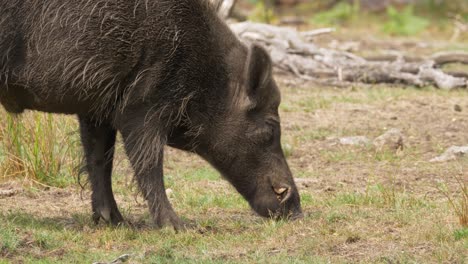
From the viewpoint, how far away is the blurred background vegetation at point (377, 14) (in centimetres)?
2067

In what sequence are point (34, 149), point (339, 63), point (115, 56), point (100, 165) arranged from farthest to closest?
1. point (339, 63)
2. point (34, 149)
3. point (100, 165)
4. point (115, 56)

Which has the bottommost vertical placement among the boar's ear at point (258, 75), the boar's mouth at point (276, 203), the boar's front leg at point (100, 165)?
the boar's mouth at point (276, 203)

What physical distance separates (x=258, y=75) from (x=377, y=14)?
1615 cm

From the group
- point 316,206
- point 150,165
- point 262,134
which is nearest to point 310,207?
point 316,206

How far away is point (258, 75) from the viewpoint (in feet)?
24.4

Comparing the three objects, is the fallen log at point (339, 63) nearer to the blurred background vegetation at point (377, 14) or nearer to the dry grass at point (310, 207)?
the dry grass at point (310, 207)

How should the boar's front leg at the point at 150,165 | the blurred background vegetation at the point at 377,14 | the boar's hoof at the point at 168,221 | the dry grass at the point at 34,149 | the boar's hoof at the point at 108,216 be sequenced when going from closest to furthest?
the boar's front leg at the point at 150,165 < the boar's hoof at the point at 168,221 < the boar's hoof at the point at 108,216 < the dry grass at the point at 34,149 < the blurred background vegetation at the point at 377,14

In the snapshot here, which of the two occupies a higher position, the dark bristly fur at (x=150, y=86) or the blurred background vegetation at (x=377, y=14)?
the dark bristly fur at (x=150, y=86)

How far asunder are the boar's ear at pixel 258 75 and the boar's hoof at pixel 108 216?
4.62ft

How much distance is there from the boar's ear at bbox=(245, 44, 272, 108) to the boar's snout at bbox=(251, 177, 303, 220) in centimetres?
68

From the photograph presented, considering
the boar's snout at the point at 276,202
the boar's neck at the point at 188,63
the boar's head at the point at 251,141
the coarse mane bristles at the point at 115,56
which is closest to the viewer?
the coarse mane bristles at the point at 115,56

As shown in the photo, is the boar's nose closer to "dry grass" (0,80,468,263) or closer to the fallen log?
"dry grass" (0,80,468,263)

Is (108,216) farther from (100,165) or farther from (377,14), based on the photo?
(377,14)

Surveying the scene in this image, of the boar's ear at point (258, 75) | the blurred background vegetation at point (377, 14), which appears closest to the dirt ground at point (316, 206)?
the boar's ear at point (258, 75)
